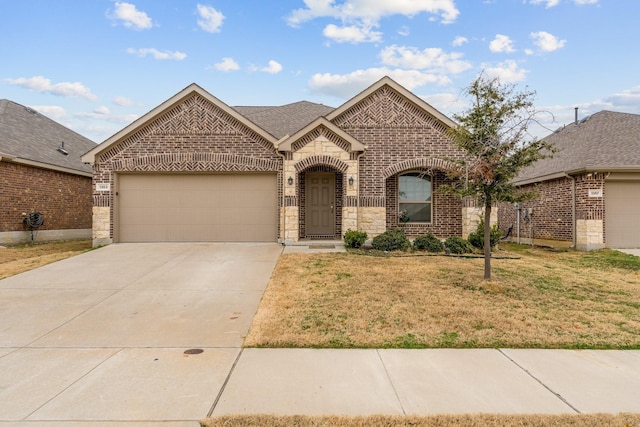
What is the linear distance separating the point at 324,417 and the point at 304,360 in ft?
3.98

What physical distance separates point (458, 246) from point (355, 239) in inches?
133

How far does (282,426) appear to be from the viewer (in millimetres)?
2992

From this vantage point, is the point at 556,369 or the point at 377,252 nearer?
the point at 556,369

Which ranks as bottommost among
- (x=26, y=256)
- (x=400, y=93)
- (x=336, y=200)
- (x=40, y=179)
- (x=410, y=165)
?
(x=26, y=256)

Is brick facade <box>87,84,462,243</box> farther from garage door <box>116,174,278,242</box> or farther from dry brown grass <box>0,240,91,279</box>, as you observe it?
dry brown grass <box>0,240,91,279</box>

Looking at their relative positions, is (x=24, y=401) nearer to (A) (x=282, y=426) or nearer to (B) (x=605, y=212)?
(A) (x=282, y=426)

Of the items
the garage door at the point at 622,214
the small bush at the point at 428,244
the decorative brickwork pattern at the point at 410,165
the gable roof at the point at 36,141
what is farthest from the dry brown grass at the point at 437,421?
the gable roof at the point at 36,141

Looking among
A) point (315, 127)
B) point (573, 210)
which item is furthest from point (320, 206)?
point (573, 210)

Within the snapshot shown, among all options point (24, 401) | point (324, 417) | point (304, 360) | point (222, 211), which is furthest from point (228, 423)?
point (222, 211)

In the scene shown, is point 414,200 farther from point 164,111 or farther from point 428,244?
point 164,111

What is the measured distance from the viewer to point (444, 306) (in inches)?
246

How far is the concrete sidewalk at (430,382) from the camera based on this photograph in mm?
3343

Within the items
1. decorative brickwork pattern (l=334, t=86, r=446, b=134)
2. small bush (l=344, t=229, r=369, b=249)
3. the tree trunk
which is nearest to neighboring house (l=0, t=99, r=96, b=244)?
decorative brickwork pattern (l=334, t=86, r=446, b=134)

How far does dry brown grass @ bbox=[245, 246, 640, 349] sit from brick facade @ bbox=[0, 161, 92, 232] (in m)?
12.1
